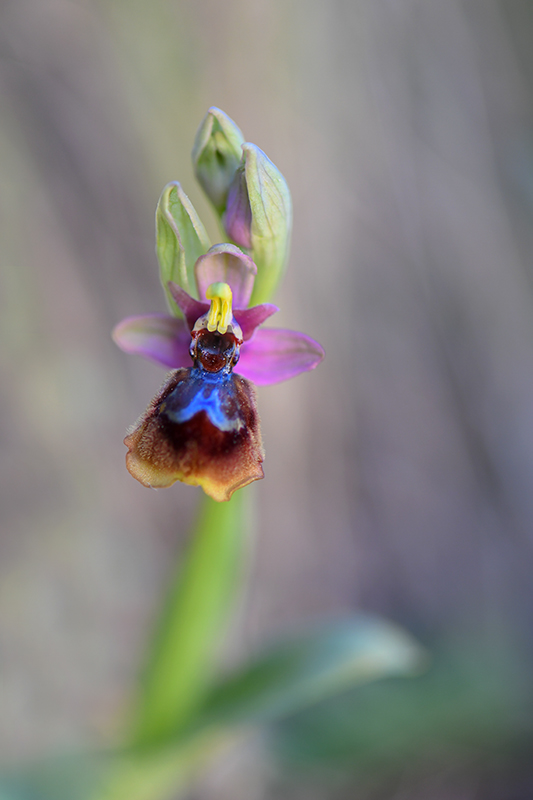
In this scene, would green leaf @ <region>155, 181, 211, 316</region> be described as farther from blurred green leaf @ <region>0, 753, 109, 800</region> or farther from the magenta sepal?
blurred green leaf @ <region>0, 753, 109, 800</region>

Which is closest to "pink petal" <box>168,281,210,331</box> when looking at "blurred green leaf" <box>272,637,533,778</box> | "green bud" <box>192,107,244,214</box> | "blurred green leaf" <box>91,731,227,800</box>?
"green bud" <box>192,107,244,214</box>

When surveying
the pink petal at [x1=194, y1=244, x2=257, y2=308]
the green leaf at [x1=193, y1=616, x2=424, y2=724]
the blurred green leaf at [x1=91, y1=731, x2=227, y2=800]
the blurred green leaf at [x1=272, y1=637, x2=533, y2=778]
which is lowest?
the blurred green leaf at [x1=272, y1=637, x2=533, y2=778]

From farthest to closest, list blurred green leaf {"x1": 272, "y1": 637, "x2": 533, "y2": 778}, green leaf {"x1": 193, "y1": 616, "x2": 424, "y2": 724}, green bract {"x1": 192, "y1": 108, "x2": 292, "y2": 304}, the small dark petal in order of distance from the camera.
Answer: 1. blurred green leaf {"x1": 272, "y1": 637, "x2": 533, "y2": 778}
2. green leaf {"x1": 193, "y1": 616, "x2": 424, "y2": 724}
3. green bract {"x1": 192, "y1": 108, "x2": 292, "y2": 304}
4. the small dark petal

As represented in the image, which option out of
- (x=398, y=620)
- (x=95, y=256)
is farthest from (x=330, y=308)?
(x=398, y=620)

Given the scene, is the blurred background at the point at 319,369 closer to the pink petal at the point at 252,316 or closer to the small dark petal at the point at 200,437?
the small dark petal at the point at 200,437

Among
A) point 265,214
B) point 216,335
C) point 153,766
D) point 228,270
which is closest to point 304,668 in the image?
point 153,766

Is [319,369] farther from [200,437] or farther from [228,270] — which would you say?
[200,437]

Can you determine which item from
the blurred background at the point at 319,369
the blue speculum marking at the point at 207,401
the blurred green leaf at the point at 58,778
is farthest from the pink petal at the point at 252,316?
the blurred background at the point at 319,369
